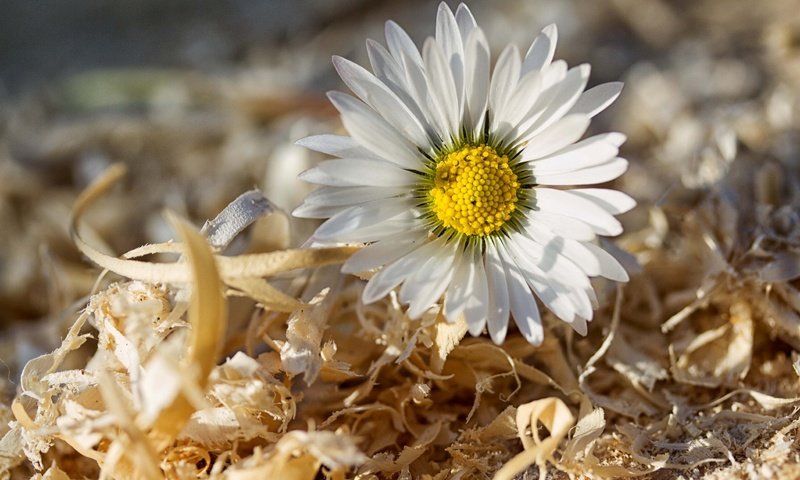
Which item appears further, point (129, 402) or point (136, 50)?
point (136, 50)

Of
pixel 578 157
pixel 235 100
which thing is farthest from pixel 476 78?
pixel 235 100

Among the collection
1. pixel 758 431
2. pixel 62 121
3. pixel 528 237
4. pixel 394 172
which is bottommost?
pixel 758 431

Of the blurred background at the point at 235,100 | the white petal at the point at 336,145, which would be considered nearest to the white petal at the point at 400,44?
the white petal at the point at 336,145

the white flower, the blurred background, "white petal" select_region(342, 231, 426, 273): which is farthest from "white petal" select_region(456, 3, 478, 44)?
the blurred background

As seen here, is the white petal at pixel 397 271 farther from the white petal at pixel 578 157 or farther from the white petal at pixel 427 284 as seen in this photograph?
the white petal at pixel 578 157

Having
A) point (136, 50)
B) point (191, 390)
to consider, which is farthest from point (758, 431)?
point (136, 50)

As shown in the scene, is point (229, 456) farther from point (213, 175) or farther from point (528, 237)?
point (213, 175)
